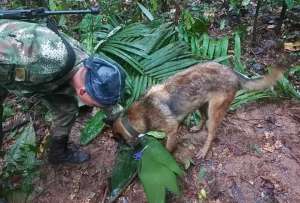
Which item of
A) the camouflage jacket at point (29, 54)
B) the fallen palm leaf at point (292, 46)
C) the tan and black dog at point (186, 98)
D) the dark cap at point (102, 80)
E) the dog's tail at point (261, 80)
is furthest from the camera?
the fallen palm leaf at point (292, 46)

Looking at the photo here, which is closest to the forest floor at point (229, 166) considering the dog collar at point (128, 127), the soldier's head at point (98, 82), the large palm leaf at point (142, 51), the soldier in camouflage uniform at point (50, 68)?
the dog collar at point (128, 127)

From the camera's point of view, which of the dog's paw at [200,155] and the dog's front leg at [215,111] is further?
the dog's paw at [200,155]

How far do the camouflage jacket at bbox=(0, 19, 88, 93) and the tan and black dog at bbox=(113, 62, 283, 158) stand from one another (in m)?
1.13

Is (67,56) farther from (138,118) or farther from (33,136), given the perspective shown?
(33,136)

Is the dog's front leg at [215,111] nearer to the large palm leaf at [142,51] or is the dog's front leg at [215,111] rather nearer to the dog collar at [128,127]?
the dog collar at [128,127]

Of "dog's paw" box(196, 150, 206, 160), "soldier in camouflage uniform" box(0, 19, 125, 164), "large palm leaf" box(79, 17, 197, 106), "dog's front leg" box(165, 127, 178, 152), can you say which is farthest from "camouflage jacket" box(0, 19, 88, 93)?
"large palm leaf" box(79, 17, 197, 106)

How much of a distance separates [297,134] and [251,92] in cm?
74

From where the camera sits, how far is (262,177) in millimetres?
4293

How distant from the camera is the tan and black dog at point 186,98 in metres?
4.30

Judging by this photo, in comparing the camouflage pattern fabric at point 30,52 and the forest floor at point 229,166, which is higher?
the camouflage pattern fabric at point 30,52

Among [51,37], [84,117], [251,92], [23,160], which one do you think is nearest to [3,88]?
[51,37]

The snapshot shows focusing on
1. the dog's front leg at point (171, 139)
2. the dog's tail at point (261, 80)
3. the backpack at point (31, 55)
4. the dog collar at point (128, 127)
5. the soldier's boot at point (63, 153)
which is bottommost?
the soldier's boot at point (63, 153)

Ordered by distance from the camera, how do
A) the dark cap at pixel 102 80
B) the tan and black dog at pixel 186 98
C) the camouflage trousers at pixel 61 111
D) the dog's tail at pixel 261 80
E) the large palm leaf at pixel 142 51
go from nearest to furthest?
the dark cap at pixel 102 80, the camouflage trousers at pixel 61 111, the tan and black dog at pixel 186 98, the dog's tail at pixel 261 80, the large palm leaf at pixel 142 51

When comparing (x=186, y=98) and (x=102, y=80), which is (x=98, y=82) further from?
(x=186, y=98)
